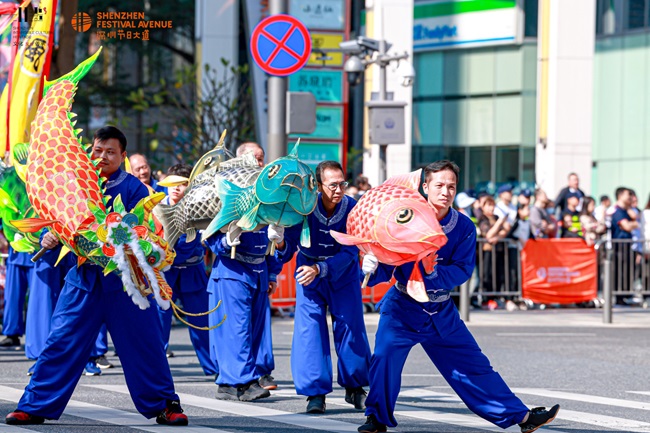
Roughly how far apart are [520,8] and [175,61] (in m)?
13.3

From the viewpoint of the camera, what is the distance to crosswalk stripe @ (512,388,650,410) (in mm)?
9867

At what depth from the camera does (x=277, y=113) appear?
15.2 meters

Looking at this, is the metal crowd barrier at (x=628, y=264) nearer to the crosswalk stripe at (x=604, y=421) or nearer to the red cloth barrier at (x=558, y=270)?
the red cloth barrier at (x=558, y=270)

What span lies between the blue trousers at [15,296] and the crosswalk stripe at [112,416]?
3.94 m

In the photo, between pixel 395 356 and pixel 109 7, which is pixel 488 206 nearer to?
pixel 395 356

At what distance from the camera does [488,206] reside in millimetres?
19016

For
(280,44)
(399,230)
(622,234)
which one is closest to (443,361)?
(399,230)

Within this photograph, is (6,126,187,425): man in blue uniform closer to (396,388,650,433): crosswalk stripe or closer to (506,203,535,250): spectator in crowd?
(396,388,650,433): crosswalk stripe

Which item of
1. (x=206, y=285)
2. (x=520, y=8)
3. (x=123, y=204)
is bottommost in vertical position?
(x=206, y=285)

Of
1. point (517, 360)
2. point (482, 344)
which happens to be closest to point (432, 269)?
point (517, 360)

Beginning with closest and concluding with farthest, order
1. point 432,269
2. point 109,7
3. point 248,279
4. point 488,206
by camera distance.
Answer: point 432,269 → point 248,279 → point 488,206 → point 109,7

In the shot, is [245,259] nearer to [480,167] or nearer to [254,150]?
[254,150]

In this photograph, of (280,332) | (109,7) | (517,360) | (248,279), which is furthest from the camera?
(109,7)

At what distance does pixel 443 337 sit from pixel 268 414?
1.56 meters
